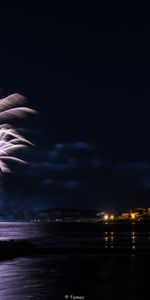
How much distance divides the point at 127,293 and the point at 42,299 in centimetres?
489

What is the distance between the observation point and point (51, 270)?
37.9 m

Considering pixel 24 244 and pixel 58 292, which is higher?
pixel 24 244

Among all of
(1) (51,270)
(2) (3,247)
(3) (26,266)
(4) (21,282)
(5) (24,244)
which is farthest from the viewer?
(5) (24,244)

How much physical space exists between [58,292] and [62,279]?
18.9ft

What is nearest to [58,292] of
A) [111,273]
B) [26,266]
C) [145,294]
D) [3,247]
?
[145,294]

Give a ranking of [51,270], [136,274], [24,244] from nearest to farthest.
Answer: [136,274]
[51,270]
[24,244]

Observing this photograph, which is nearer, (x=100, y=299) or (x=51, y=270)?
(x=100, y=299)

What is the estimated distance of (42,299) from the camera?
24312 millimetres

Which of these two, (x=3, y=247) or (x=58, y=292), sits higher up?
(x=3, y=247)

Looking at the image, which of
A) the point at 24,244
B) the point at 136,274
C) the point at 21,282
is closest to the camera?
the point at 21,282

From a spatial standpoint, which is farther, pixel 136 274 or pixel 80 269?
pixel 80 269

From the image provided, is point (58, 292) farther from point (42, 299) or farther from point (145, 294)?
point (145, 294)

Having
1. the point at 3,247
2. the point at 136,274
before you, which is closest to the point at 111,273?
the point at 136,274

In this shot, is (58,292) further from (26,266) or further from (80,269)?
(26,266)
